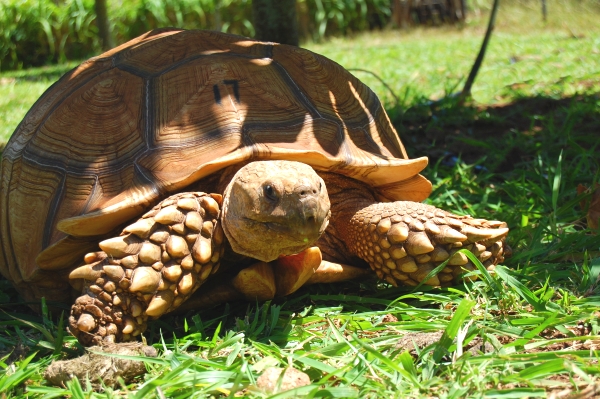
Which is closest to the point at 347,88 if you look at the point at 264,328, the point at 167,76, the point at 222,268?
the point at 167,76

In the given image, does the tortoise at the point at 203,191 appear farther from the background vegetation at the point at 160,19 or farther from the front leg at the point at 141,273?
the background vegetation at the point at 160,19

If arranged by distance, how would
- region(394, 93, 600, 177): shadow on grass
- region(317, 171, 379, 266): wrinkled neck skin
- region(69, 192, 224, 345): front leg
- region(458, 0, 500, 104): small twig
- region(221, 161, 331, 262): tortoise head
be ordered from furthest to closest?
region(458, 0, 500, 104): small twig, region(394, 93, 600, 177): shadow on grass, region(317, 171, 379, 266): wrinkled neck skin, region(69, 192, 224, 345): front leg, region(221, 161, 331, 262): tortoise head

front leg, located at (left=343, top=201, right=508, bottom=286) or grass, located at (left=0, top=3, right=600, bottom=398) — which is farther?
front leg, located at (left=343, top=201, right=508, bottom=286)

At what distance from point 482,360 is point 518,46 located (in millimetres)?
6877

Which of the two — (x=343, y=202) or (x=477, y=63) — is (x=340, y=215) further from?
(x=477, y=63)

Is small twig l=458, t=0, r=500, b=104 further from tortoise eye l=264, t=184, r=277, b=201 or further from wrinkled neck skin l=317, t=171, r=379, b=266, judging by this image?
tortoise eye l=264, t=184, r=277, b=201

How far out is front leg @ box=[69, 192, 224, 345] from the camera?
2.07 m

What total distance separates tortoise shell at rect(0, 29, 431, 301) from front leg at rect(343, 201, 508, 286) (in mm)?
253

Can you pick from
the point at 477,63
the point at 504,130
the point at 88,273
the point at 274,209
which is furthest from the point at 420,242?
the point at 477,63

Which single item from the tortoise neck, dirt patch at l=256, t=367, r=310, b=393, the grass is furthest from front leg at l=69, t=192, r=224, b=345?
the tortoise neck

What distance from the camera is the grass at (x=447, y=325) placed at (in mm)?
1693

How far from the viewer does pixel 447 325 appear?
1959mm

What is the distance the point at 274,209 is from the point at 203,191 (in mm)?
509

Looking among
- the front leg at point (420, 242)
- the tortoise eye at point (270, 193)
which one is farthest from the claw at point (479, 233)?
the tortoise eye at point (270, 193)
